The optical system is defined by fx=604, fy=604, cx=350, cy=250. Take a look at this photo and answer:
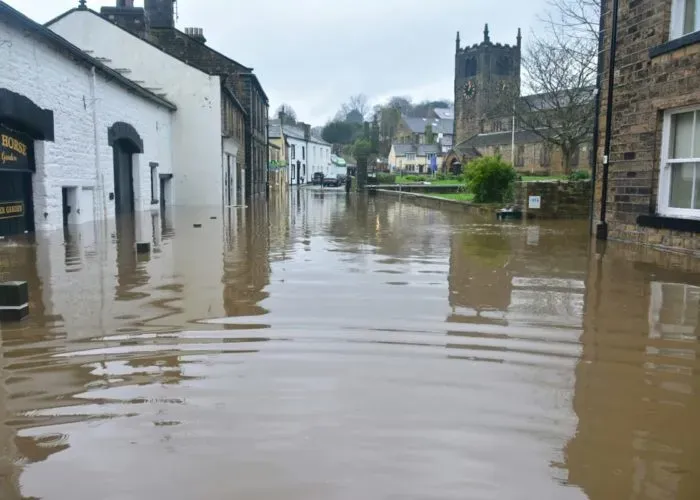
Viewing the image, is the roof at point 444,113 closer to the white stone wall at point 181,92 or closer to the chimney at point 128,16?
the chimney at point 128,16

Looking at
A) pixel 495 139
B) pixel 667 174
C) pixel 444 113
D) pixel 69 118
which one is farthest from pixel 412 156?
pixel 667 174

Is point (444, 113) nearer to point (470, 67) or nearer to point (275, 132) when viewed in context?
point (470, 67)

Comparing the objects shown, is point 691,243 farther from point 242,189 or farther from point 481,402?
point 242,189

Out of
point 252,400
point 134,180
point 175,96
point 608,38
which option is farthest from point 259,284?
point 175,96

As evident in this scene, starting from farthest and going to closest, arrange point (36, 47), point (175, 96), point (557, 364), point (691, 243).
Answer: point (175, 96), point (36, 47), point (691, 243), point (557, 364)

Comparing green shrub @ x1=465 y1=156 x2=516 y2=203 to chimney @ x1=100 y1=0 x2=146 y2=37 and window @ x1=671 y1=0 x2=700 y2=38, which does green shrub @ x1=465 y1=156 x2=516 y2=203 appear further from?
chimney @ x1=100 y1=0 x2=146 y2=37

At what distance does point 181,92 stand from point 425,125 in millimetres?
99043

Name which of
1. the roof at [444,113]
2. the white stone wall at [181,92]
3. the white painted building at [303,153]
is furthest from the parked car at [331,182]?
the roof at [444,113]

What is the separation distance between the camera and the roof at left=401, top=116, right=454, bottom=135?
121188 mm

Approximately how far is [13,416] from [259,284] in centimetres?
425

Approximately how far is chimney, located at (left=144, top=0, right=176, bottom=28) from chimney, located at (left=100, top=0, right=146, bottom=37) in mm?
3042

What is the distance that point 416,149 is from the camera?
112125 millimetres

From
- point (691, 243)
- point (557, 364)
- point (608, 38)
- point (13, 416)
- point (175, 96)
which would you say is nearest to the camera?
point (13, 416)

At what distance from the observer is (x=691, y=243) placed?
1002cm
